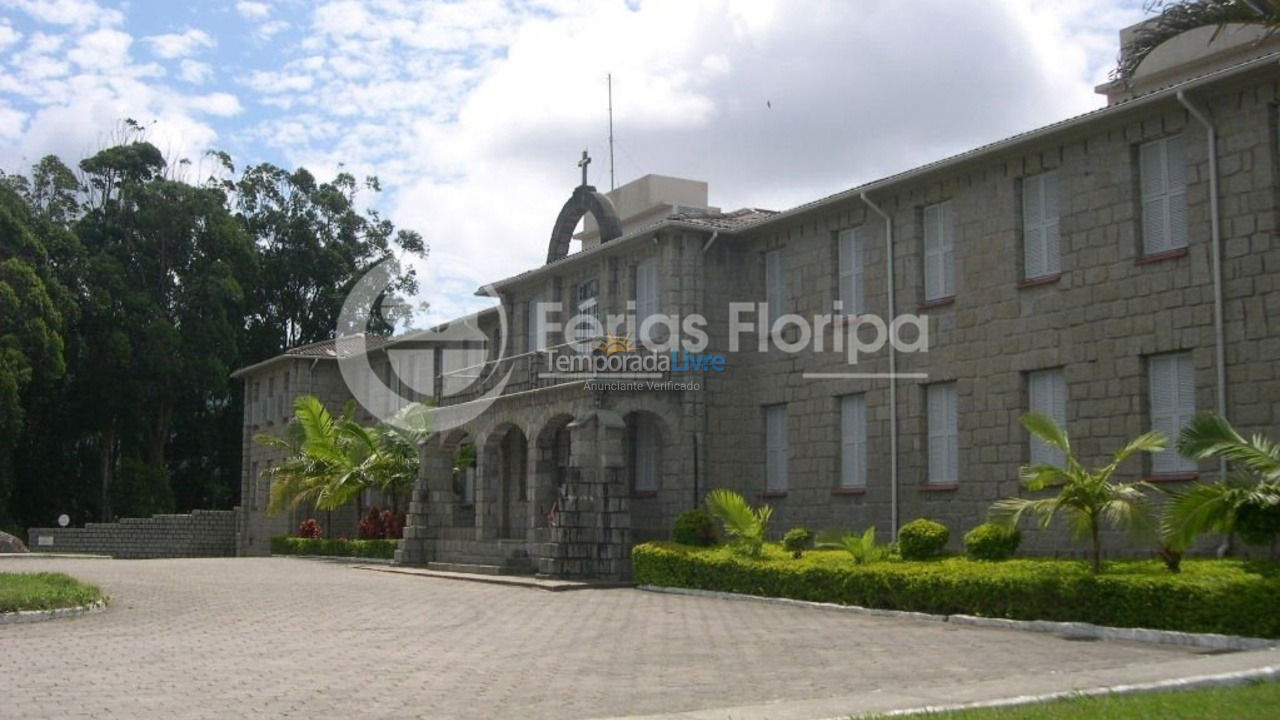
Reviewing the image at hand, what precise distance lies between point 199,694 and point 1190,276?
13.7 meters

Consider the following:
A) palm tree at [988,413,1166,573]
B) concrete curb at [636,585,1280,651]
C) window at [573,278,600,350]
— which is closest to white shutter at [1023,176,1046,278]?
palm tree at [988,413,1166,573]

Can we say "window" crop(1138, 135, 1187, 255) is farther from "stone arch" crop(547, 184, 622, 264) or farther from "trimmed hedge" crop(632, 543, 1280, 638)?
"stone arch" crop(547, 184, 622, 264)

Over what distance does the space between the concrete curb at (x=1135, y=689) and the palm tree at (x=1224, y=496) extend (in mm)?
3401

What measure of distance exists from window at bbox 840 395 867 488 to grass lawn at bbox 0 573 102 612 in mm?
12693

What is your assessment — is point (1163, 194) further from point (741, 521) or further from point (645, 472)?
point (645, 472)

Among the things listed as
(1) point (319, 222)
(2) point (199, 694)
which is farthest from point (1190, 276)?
(1) point (319, 222)

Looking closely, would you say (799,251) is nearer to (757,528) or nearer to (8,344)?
(757,528)

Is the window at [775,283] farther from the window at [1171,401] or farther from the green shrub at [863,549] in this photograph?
the window at [1171,401]

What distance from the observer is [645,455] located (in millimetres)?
28297

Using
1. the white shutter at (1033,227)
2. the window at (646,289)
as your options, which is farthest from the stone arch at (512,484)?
the white shutter at (1033,227)

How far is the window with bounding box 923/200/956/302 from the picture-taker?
22.1 meters

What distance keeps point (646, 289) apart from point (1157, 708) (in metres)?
20.1

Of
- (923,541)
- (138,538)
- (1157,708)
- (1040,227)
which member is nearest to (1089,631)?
(923,541)

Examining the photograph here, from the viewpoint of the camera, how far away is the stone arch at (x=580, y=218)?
31.7 metres
